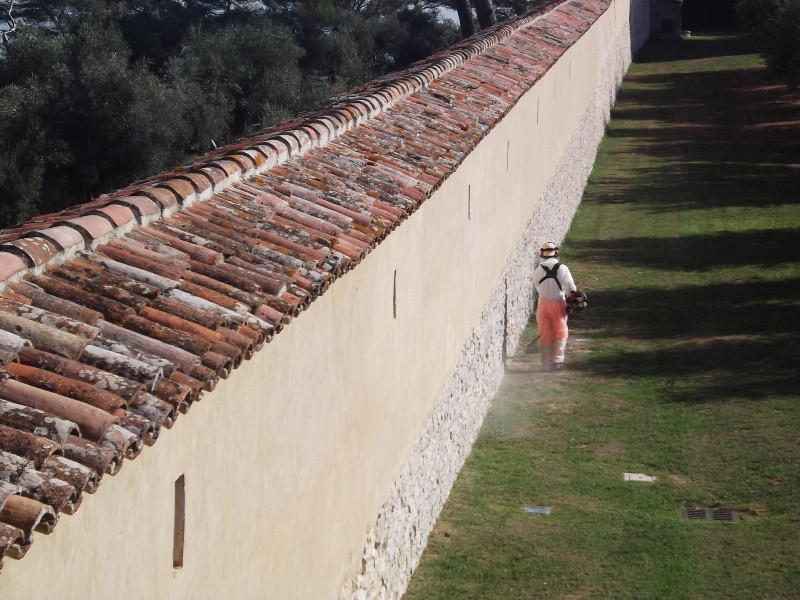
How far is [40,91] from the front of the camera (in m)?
22.8

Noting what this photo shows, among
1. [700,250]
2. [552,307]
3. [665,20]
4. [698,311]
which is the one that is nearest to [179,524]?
[552,307]

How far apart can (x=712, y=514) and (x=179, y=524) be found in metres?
6.27

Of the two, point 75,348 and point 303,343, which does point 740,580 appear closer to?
point 303,343

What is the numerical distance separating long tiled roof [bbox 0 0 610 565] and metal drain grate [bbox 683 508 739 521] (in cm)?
352

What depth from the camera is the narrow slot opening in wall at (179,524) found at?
4.02 meters

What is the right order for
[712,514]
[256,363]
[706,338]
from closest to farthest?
[256,363]
[712,514]
[706,338]

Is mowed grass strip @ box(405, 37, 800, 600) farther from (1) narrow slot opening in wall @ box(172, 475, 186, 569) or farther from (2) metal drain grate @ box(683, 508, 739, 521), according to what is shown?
(1) narrow slot opening in wall @ box(172, 475, 186, 569)

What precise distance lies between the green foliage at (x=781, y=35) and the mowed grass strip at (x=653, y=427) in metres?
4.46

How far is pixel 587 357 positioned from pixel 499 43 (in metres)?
4.26

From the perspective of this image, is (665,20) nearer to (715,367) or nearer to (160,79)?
(160,79)

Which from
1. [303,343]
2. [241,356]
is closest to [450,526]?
[303,343]

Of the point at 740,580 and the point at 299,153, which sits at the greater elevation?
the point at 299,153

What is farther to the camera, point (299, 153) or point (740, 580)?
point (740, 580)

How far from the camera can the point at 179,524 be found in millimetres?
4039
